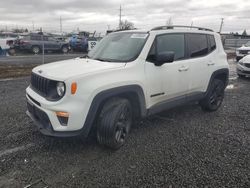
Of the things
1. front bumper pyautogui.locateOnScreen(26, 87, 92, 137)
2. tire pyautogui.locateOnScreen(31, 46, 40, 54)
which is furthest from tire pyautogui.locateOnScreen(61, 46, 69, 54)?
front bumper pyautogui.locateOnScreen(26, 87, 92, 137)

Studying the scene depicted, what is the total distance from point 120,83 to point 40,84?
118 centimetres

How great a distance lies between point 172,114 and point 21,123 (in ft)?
10.4

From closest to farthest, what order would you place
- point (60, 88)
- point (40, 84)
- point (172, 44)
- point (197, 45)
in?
point (60, 88), point (40, 84), point (172, 44), point (197, 45)

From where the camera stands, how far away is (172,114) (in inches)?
206

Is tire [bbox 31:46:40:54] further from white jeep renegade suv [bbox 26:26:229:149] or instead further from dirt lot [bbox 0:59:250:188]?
white jeep renegade suv [bbox 26:26:229:149]

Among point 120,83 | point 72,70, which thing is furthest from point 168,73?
point 72,70

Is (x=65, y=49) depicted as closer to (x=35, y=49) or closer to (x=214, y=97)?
(x=35, y=49)

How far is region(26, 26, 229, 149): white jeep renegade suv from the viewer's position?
304 centimetres

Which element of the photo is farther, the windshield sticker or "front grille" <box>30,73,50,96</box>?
the windshield sticker

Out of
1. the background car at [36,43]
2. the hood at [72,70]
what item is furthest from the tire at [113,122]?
the background car at [36,43]

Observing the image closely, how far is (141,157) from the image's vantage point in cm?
334

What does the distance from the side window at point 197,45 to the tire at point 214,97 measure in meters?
0.86

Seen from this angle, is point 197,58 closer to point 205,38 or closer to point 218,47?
point 205,38

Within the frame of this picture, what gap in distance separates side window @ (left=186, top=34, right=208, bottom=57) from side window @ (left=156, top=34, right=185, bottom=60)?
215 mm
